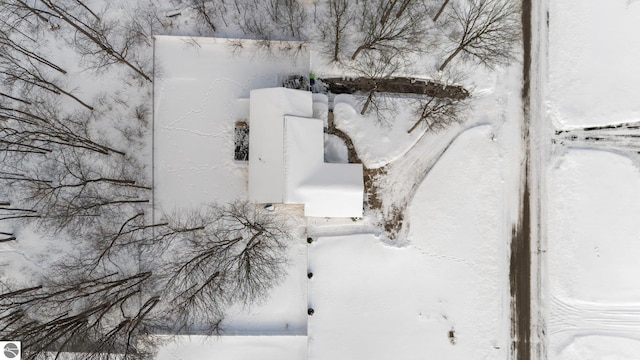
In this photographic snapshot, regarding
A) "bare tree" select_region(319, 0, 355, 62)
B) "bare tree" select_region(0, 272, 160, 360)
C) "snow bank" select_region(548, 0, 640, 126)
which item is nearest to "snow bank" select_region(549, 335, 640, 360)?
"snow bank" select_region(548, 0, 640, 126)

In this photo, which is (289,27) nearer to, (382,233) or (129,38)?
(129,38)

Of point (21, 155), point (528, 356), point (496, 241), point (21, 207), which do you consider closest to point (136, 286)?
point (21, 207)

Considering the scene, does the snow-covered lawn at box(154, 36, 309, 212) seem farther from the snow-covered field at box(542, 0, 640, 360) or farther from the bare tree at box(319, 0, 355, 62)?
the snow-covered field at box(542, 0, 640, 360)

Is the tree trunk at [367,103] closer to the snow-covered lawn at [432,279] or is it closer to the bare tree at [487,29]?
the bare tree at [487,29]

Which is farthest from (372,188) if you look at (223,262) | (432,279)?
(223,262)

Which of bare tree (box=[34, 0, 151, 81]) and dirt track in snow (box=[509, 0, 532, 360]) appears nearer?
bare tree (box=[34, 0, 151, 81])
